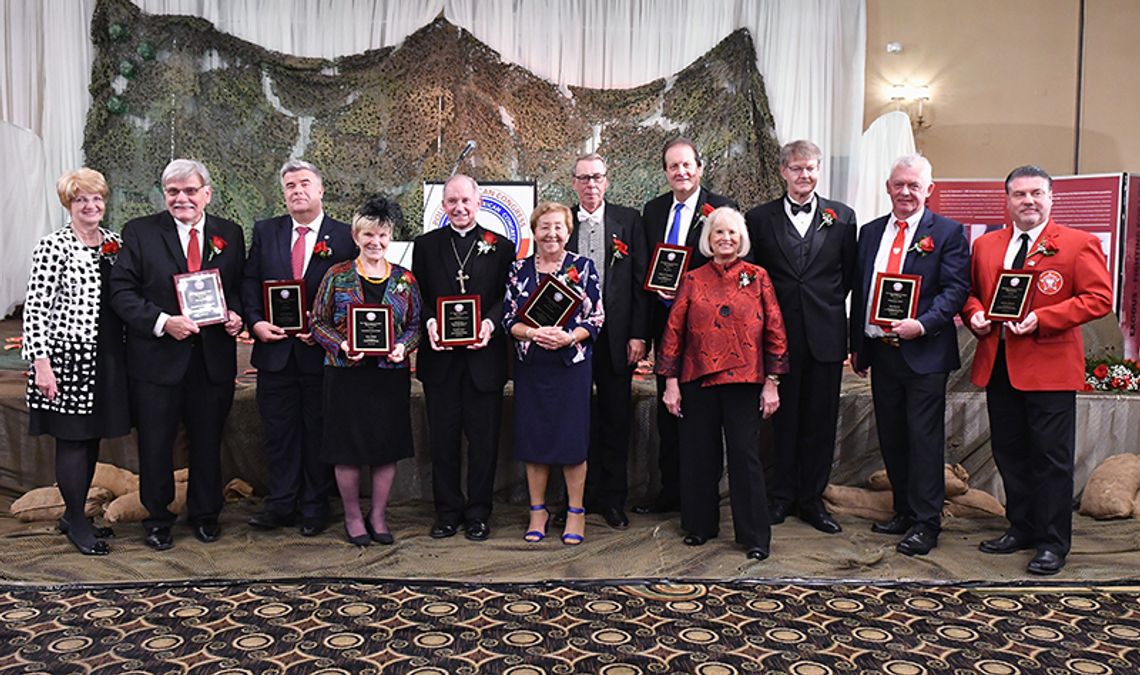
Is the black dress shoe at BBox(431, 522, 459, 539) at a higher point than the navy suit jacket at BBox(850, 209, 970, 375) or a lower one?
lower

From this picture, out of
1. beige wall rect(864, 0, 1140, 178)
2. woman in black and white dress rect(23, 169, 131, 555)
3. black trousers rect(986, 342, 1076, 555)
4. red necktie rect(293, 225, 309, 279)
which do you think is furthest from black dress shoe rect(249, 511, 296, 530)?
beige wall rect(864, 0, 1140, 178)

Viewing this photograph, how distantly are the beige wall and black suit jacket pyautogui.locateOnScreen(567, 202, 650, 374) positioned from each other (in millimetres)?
4960

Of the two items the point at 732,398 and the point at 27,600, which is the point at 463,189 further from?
the point at 27,600

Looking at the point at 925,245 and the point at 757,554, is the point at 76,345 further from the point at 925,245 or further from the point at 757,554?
the point at 925,245

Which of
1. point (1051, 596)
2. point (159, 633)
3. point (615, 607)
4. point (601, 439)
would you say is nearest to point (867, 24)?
point (601, 439)

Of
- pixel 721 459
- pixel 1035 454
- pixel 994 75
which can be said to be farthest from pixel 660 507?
pixel 994 75

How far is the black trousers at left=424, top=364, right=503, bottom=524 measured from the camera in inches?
161

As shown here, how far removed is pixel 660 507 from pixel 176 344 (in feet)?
7.33

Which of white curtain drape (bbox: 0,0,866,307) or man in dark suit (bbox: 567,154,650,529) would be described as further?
white curtain drape (bbox: 0,0,866,307)

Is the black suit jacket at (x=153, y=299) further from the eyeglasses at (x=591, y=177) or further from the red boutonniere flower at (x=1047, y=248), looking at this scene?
the red boutonniere flower at (x=1047, y=248)

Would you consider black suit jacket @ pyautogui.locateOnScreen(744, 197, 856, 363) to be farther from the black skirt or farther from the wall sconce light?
the wall sconce light

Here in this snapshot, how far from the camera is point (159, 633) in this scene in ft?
9.81

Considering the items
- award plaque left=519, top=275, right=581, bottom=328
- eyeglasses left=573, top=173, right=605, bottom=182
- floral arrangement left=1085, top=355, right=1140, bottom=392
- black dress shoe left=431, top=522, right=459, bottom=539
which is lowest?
black dress shoe left=431, top=522, right=459, bottom=539

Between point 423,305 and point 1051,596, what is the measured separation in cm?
261
